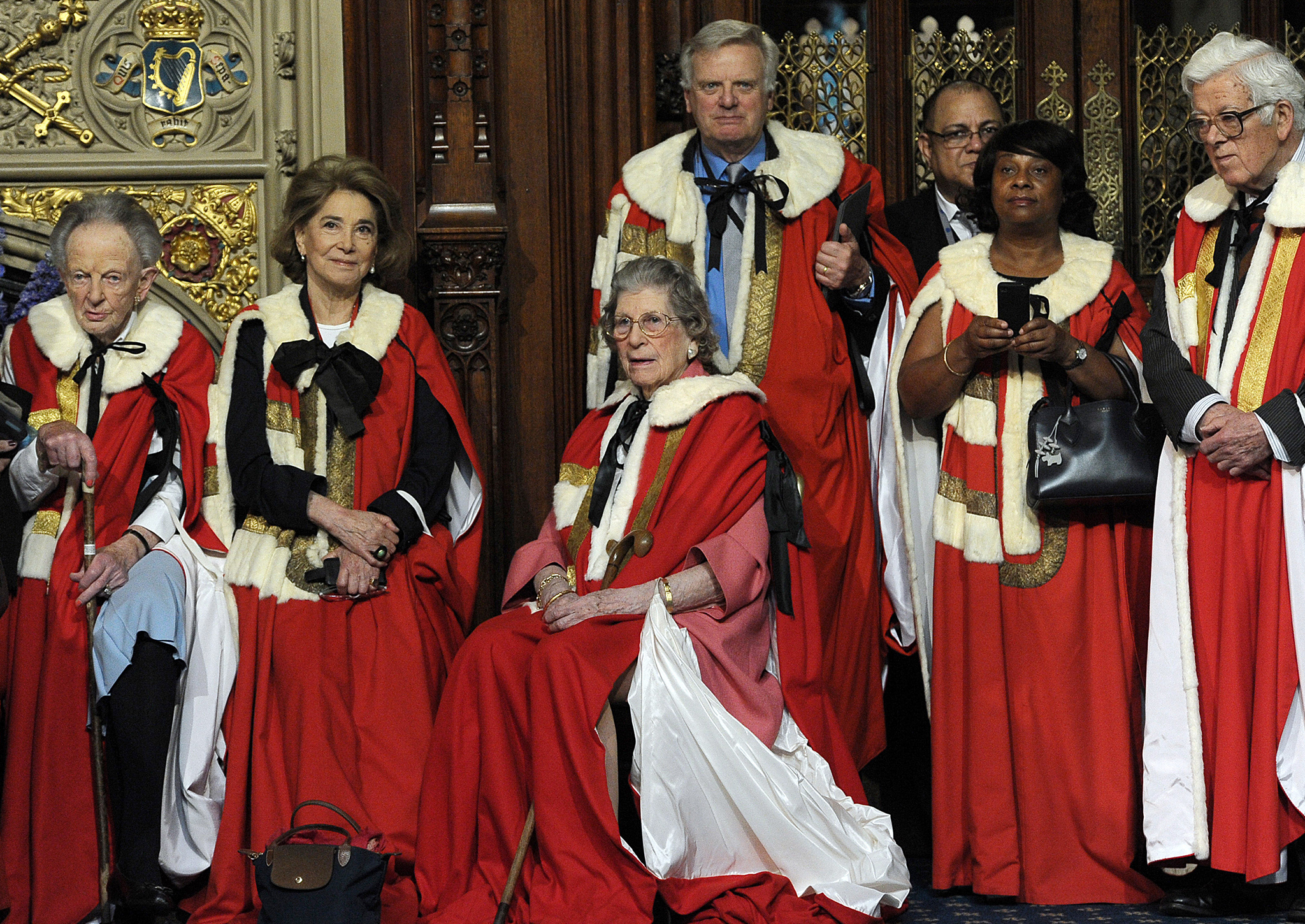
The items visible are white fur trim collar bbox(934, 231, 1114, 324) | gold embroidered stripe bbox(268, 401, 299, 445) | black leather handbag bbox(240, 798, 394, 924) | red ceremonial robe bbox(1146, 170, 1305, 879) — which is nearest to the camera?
black leather handbag bbox(240, 798, 394, 924)

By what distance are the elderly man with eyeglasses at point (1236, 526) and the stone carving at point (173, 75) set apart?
2927 mm

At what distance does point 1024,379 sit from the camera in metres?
4.18

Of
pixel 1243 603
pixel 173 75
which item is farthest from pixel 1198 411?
pixel 173 75

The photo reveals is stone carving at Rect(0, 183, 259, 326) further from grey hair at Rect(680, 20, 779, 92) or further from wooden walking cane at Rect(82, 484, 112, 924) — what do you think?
grey hair at Rect(680, 20, 779, 92)

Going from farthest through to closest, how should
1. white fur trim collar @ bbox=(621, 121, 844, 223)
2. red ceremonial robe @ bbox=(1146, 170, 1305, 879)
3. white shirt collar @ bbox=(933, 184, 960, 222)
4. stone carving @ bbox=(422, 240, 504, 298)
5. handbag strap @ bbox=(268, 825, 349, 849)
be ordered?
1. stone carving @ bbox=(422, 240, 504, 298)
2. white shirt collar @ bbox=(933, 184, 960, 222)
3. white fur trim collar @ bbox=(621, 121, 844, 223)
4. red ceremonial robe @ bbox=(1146, 170, 1305, 879)
5. handbag strap @ bbox=(268, 825, 349, 849)

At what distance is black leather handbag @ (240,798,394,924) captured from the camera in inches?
137

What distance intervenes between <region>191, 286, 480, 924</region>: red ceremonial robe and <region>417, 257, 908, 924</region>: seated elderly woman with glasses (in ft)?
0.66

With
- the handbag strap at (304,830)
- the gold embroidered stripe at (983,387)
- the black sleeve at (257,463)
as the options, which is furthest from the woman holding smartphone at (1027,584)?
the black sleeve at (257,463)

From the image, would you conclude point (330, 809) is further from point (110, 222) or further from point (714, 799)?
point (110, 222)

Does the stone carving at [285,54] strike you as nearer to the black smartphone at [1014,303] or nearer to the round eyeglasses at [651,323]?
the round eyeglasses at [651,323]

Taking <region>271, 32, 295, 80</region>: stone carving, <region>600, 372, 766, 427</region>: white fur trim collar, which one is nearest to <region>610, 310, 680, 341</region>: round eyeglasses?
<region>600, 372, 766, 427</region>: white fur trim collar

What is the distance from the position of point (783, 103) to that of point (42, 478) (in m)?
2.63

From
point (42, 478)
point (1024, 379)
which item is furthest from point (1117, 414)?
point (42, 478)

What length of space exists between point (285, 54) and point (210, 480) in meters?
1.61
